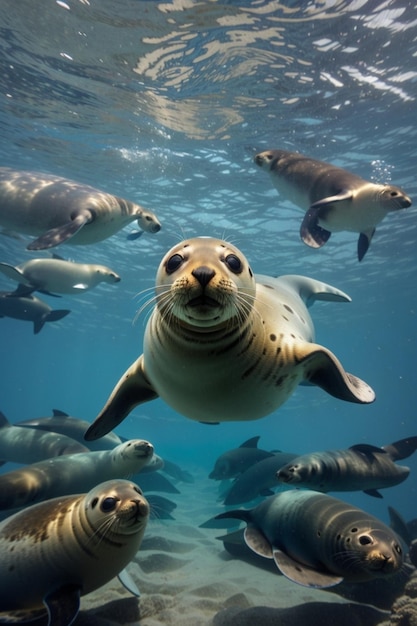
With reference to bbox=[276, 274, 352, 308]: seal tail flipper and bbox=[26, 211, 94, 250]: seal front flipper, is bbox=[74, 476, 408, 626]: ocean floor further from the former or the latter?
bbox=[26, 211, 94, 250]: seal front flipper

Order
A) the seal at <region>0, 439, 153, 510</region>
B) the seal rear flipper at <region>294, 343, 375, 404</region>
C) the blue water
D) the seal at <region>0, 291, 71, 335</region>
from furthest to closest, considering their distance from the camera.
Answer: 1. the seal at <region>0, 291, 71, 335</region>
2. the blue water
3. the seal at <region>0, 439, 153, 510</region>
4. the seal rear flipper at <region>294, 343, 375, 404</region>

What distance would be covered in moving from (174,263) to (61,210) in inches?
195

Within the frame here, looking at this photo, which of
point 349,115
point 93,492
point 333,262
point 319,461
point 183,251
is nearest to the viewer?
point 183,251

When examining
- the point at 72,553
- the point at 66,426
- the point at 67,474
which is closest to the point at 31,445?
the point at 66,426

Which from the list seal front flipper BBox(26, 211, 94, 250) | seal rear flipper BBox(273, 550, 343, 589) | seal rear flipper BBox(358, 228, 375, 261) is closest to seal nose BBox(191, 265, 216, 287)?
seal rear flipper BBox(273, 550, 343, 589)

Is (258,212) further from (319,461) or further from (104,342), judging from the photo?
(104,342)

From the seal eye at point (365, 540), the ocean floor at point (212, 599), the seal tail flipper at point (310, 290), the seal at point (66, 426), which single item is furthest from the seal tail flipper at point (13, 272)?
the seal eye at point (365, 540)

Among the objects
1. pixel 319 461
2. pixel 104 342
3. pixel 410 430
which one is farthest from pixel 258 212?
pixel 410 430

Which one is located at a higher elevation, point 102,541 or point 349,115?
point 349,115

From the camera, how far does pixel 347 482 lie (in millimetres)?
5785

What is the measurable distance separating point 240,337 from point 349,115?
10.9 metres

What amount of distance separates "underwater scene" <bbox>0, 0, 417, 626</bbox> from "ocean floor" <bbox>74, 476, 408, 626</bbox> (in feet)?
0.12

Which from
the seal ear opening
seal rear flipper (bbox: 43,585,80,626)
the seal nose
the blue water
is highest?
the blue water

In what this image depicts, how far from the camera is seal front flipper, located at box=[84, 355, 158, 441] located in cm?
306
